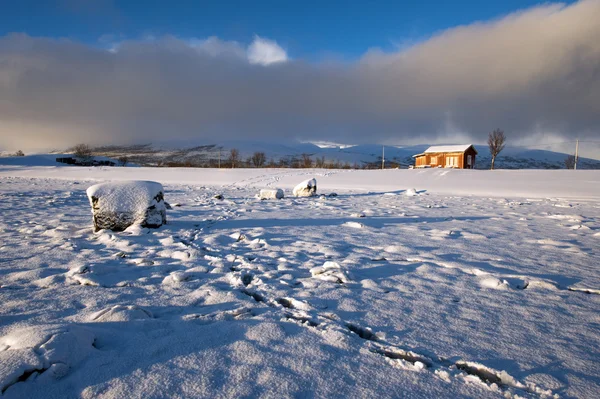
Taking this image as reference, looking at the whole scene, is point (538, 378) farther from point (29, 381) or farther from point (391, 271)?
point (29, 381)

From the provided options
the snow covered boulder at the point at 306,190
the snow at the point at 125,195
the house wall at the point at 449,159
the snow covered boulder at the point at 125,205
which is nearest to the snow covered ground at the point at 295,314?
the snow covered boulder at the point at 125,205

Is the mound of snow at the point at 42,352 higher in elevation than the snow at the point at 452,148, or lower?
lower

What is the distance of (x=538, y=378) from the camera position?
1.69 metres

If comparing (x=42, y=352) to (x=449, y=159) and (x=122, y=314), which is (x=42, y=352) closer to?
(x=122, y=314)

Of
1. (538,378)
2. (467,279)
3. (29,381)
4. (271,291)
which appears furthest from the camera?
(467,279)

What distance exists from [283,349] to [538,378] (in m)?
1.44

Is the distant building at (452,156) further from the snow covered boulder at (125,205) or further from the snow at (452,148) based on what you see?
the snow covered boulder at (125,205)

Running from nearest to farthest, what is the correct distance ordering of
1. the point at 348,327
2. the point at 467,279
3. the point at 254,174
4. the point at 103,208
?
the point at 348,327
the point at 467,279
the point at 103,208
the point at 254,174

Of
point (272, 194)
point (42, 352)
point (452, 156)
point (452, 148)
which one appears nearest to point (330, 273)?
point (42, 352)

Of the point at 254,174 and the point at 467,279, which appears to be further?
the point at 254,174

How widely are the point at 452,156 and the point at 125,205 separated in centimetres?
4084

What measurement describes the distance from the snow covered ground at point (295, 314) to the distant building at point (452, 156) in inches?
1429

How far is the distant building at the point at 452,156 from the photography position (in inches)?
1495

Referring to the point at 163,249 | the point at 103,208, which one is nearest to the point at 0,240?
the point at 103,208
